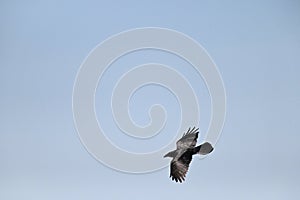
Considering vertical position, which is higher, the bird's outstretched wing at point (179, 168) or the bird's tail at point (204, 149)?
the bird's tail at point (204, 149)

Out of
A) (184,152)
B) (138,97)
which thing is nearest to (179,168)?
(184,152)

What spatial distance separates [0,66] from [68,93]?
394mm

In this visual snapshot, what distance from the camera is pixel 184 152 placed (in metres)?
2.39

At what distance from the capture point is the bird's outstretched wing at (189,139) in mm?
2398

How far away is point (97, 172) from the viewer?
7.81 ft

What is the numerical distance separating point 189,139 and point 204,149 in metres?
0.10

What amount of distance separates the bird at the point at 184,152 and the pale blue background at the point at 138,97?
0.04 m

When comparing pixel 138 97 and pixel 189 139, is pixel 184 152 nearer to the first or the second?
pixel 189 139

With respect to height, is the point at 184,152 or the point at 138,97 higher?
the point at 138,97

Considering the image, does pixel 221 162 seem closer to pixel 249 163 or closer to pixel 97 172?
pixel 249 163

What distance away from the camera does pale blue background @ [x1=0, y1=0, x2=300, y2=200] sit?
7.80ft

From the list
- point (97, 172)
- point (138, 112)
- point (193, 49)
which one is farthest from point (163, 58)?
point (97, 172)

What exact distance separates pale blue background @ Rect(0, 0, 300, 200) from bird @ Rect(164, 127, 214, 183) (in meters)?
0.04

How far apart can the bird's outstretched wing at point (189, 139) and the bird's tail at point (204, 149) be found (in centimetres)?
3
